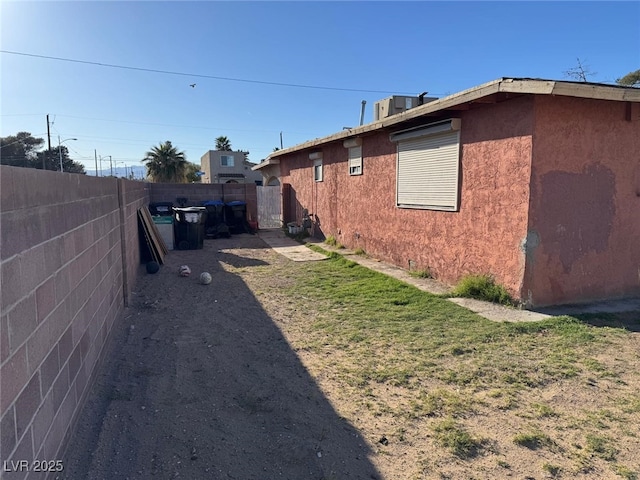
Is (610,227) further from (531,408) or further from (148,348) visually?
(148,348)

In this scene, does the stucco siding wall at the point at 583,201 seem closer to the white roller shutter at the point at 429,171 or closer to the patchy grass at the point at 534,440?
the white roller shutter at the point at 429,171

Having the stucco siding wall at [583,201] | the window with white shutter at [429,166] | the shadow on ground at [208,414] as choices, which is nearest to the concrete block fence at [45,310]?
the shadow on ground at [208,414]

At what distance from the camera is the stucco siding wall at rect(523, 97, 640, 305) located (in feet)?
18.5

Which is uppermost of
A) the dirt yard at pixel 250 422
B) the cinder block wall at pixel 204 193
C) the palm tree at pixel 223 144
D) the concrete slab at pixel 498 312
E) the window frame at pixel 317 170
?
the palm tree at pixel 223 144

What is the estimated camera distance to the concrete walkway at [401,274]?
217 inches

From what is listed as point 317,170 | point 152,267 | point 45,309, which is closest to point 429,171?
point 152,267

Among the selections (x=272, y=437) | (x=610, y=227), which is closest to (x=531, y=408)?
(x=272, y=437)

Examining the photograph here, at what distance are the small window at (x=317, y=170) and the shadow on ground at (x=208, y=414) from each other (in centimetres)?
910

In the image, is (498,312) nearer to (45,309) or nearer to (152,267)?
(45,309)

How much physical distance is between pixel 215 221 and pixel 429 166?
944cm

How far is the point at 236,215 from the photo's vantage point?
15.8m

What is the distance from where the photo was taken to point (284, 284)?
7.73 m

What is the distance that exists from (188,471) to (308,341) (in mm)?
2394

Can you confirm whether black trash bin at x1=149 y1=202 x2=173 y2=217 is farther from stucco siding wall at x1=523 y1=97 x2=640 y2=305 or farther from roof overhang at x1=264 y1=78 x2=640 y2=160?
stucco siding wall at x1=523 y1=97 x2=640 y2=305
